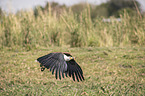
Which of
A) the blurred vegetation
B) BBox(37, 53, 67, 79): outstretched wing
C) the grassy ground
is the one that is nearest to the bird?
BBox(37, 53, 67, 79): outstretched wing

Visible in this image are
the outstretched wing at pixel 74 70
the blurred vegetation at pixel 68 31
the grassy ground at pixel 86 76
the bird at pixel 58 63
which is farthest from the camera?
the blurred vegetation at pixel 68 31

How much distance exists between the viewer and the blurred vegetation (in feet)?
16.1

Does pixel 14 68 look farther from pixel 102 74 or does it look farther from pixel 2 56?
pixel 102 74

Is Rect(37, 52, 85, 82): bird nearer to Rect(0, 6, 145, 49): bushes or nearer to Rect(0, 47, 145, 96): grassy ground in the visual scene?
Rect(0, 47, 145, 96): grassy ground

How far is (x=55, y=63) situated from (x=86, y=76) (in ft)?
4.89

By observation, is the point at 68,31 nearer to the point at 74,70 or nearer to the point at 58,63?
the point at 74,70

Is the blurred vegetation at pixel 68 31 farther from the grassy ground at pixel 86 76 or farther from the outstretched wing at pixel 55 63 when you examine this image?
the outstretched wing at pixel 55 63

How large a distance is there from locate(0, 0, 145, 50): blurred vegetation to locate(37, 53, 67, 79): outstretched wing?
10.1ft

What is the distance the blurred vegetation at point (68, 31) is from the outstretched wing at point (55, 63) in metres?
3.09

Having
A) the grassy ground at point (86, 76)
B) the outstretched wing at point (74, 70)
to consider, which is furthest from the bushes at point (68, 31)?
the outstretched wing at point (74, 70)

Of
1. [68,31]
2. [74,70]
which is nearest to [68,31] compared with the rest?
A: [68,31]

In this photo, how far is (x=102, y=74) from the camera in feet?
10.6

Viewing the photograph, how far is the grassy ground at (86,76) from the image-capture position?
7.92 feet

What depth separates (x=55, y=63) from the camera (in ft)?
5.54
